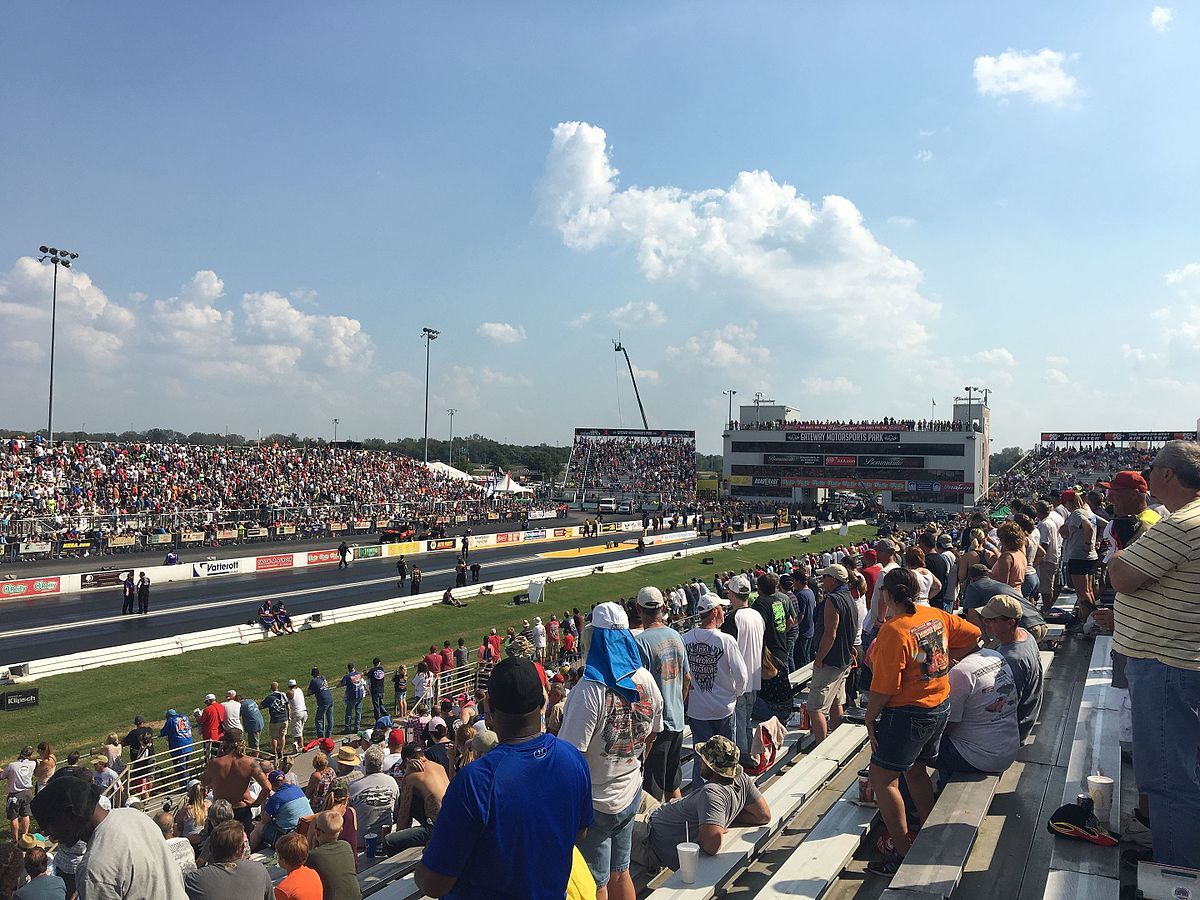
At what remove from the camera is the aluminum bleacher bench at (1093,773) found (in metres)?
3.47

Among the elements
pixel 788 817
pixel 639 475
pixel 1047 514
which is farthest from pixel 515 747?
pixel 639 475

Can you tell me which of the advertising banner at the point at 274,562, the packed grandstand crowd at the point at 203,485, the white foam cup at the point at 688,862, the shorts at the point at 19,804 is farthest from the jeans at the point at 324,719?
the packed grandstand crowd at the point at 203,485

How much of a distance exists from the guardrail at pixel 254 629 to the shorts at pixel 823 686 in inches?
752

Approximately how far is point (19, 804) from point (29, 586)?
22101 millimetres

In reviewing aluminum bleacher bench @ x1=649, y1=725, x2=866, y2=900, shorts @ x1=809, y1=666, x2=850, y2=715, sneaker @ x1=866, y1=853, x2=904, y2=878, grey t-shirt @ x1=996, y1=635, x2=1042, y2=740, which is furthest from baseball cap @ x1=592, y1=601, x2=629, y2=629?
shorts @ x1=809, y1=666, x2=850, y2=715

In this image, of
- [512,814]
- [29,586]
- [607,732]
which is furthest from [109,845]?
[29,586]

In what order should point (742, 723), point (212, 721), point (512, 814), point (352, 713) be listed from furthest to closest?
point (352, 713)
point (212, 721)
point (742, 723)
point (512, 814)

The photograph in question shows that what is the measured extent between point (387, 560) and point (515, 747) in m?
38.3

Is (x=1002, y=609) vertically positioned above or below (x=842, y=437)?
below

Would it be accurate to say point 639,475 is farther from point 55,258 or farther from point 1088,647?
point 1088,647

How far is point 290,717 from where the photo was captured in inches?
571

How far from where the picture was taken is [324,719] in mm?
15289

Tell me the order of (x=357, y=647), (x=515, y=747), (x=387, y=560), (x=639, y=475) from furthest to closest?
(x=639, y=475)
(x=387, y=560)
(x=357, y=647)
(x=515, y=747)

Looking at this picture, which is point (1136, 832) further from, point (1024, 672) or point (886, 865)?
point (1024, 672)
